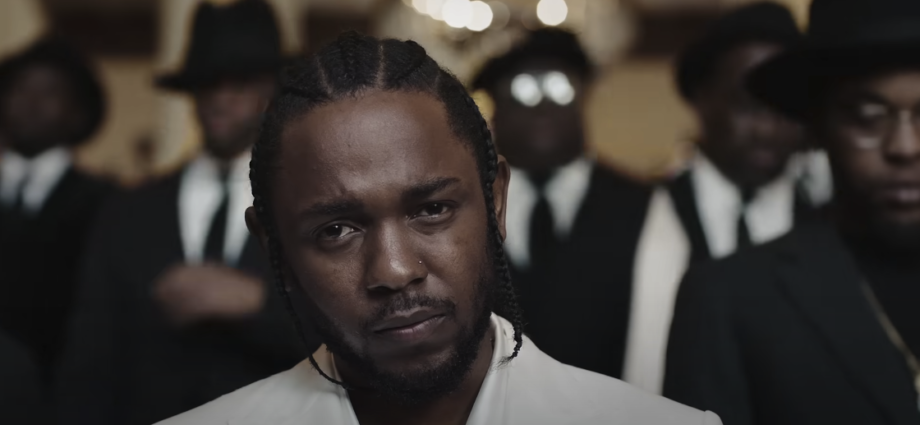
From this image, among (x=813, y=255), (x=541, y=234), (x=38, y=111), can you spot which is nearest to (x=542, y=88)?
(x=541, y=234)

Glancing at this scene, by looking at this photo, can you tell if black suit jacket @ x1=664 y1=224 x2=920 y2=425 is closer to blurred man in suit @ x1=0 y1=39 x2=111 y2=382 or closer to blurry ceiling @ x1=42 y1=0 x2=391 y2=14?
blurred man in suit @ x1=0 y1=39 x2=111 y2=382

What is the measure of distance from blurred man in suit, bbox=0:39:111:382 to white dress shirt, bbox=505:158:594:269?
64.0 inches

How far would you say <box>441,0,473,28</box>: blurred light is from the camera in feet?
24.7

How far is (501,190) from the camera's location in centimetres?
191

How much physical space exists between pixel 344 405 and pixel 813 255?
1.05 m

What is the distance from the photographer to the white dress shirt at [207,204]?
118 inches

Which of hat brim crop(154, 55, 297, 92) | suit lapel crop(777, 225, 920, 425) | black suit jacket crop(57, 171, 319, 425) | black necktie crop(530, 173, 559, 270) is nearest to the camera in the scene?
suit lapel crop(777, 225, 920, 425)

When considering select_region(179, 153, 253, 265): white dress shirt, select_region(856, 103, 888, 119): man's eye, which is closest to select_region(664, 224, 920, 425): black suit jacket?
select_region(856, 103, 888, 119): man's eye

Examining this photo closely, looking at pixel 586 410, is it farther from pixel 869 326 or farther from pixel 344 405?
pixel 869 326

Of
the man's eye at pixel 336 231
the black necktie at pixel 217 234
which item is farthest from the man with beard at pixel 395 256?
the black necktie at pixel 217 234

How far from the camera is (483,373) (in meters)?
1.89

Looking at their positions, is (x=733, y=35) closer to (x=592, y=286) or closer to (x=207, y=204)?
(x=592, y=286)

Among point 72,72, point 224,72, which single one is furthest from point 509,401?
point 72,72

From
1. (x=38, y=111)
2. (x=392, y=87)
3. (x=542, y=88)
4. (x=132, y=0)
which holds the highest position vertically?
Answer: (x=392, y=87)
